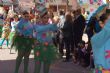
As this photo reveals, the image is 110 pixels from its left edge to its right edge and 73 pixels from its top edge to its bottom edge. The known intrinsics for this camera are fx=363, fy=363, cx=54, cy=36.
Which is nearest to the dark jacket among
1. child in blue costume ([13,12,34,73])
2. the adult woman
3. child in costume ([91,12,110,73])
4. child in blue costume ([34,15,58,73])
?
the adult woman

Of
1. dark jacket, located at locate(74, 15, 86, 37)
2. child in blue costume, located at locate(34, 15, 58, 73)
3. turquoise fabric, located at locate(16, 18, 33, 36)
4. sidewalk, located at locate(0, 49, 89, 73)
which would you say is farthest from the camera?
dark jacket, located at locate(74, 15, 86, 37)

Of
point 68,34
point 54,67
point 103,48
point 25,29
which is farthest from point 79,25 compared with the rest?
point 103,48

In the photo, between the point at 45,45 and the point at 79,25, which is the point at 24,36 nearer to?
the point at 45,45

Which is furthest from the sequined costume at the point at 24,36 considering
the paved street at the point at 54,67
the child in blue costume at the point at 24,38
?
the paved street at the point at 54,67

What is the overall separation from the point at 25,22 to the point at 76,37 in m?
3.95

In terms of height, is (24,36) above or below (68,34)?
above

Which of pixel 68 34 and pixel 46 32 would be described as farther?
pixel 68 34

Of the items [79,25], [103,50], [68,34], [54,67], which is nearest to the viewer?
[103,50]

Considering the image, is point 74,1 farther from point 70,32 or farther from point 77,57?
point 77,57

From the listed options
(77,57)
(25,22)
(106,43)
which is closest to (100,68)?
(106,43)

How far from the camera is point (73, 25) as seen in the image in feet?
41.6

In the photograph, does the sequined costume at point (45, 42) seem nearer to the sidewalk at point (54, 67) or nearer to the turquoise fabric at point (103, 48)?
the sidewalk at point (54, 67)

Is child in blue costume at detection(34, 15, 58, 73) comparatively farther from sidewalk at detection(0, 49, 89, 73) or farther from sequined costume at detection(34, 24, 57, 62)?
sidewalk at detection(0, 49, 89, 73)

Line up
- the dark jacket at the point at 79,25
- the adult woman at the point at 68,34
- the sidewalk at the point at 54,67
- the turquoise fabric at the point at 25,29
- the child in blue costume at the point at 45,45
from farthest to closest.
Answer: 1. the adult woman at the point at 68,34
2. the dark jacket at the point at 79,25
3. the sidewalk at the point at 54,67
4. the turquoise fabric at the point at 25,29
5. the child in blue costume at the point at 45,45
